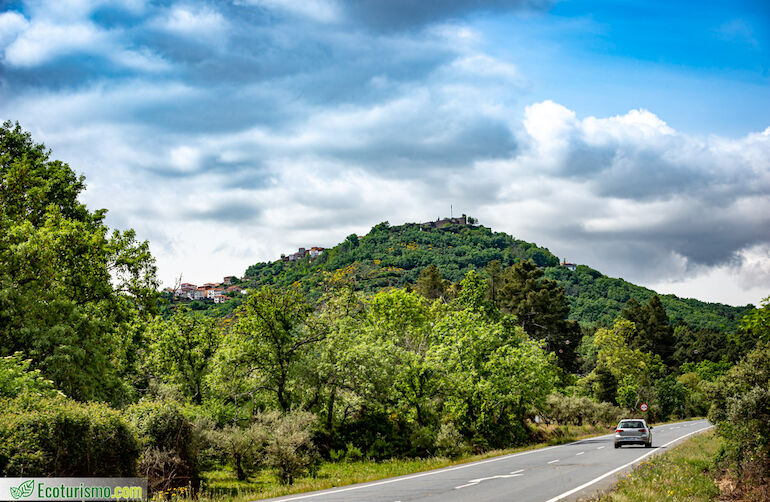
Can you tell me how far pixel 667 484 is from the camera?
531 inches

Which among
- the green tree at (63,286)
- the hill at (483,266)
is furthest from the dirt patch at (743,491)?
the hill at (483,266)

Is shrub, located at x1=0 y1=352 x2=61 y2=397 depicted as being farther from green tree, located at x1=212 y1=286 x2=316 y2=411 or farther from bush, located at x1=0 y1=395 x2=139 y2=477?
green tree, located at x1=212 y1=286 x2=316 y2=411

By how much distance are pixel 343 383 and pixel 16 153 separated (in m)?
20.8

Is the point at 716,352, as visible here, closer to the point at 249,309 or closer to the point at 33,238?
the point at 249,309

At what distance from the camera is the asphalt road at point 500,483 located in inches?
484

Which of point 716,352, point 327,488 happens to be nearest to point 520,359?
point 327,488

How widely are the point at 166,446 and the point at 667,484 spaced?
12.6 meters

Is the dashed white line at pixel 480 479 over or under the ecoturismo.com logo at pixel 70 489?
under

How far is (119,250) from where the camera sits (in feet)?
85.8

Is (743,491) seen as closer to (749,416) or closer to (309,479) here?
(749,416)

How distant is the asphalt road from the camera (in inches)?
484

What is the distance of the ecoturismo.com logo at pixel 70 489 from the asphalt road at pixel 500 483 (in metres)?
3.30

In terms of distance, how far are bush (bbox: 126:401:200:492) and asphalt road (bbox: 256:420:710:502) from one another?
12.3ft

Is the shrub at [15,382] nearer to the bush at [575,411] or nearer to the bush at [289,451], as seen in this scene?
the bush at [289,451]
